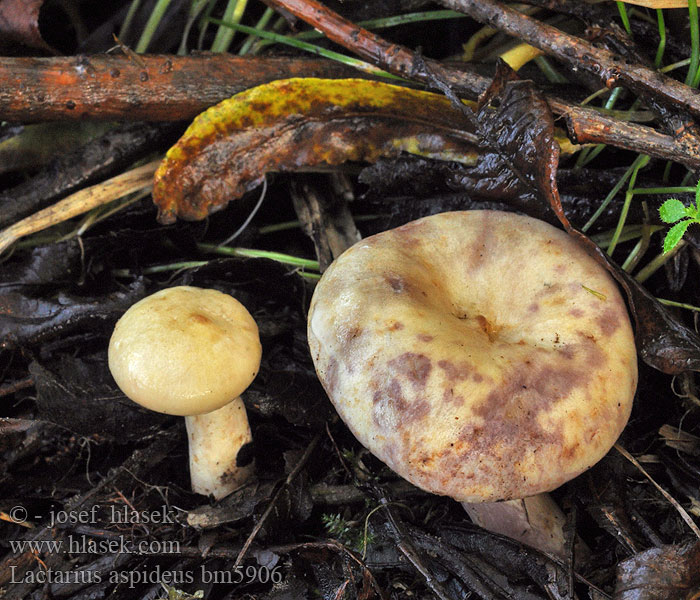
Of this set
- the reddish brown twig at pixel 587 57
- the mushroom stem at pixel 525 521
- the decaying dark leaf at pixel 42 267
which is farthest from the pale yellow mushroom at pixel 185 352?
the reddish brown twig at pixel 587 57

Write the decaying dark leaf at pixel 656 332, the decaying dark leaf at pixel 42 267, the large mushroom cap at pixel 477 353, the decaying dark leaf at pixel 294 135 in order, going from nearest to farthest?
the large mushroom cap at pixel 477 353, the decaying dark leaf at pixel 656 332, the decaying dark leaf at pixel 294 135, the decaying dark leaf at pixel 42 267

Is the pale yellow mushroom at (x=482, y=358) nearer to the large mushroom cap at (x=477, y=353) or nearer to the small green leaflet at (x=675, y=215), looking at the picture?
the large mushroom cap at (x=477, y=353)

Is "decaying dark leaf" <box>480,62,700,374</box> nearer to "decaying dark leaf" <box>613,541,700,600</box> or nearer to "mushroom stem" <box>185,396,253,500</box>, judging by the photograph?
"decaying dark leaf" <box>613,541,700,600</box>

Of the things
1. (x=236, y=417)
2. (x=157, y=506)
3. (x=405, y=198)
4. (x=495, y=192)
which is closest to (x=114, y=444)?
(x=157, y=506)

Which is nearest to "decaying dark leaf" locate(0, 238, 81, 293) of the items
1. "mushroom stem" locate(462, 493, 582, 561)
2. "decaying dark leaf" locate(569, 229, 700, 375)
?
"mushroom stem" locate(462, 493, 582, 561)

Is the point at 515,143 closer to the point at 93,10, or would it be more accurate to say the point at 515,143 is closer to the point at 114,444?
the point at 114,444

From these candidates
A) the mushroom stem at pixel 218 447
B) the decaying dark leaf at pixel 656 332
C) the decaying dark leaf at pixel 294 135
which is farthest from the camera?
the decaying dark leaf at pixel 294 135

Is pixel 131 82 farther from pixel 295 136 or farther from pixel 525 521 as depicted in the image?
pixel 525 521
